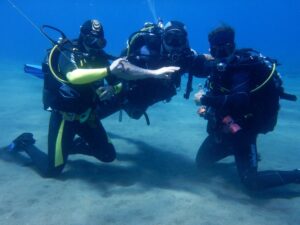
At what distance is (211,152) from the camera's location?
6969mm

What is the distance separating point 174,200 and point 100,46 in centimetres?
310

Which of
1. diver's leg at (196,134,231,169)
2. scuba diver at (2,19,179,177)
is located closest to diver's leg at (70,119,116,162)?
scuba diver at (2,19,179,177)

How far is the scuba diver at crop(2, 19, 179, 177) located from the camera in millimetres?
5527

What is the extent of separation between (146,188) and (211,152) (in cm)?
180

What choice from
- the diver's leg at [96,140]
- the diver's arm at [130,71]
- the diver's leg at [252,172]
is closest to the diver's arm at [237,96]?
the diver's leg at [252,172]

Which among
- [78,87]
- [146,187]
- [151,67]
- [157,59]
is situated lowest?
[146,187]

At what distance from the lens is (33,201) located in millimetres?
5277

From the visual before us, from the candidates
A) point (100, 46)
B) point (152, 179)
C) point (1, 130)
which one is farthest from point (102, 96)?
point (1, 130)

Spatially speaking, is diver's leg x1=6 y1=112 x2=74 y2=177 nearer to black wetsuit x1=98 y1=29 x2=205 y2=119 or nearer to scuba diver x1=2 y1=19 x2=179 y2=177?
scuba diver x1=2 y1=19 x2=179 y2=177

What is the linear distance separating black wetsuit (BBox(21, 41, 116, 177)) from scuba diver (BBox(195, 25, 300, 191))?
7.01 ft

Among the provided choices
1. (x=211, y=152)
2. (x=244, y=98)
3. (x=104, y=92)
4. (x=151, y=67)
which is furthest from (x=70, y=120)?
(x=244, y=98)

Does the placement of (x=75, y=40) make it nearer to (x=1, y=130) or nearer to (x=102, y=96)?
(x=102, y=96)

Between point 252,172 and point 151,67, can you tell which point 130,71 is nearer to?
point 151,67

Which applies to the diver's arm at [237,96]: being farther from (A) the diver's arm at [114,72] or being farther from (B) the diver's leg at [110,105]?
(B) the diver's leg at [110,105]
